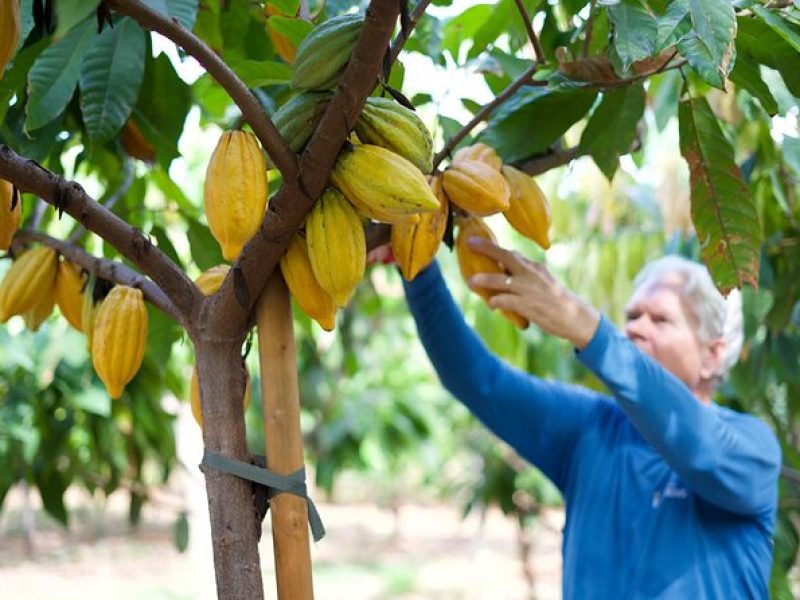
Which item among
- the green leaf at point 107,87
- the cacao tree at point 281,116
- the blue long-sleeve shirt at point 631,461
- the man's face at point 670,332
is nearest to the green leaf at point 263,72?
the cacao tree at point 281,116

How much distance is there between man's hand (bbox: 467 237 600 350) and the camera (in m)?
1.32

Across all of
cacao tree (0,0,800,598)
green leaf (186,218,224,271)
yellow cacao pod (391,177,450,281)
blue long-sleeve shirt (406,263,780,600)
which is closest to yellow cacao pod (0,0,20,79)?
cacao tree (0,0,800,598)

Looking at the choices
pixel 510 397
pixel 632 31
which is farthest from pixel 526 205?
pixel 510 397

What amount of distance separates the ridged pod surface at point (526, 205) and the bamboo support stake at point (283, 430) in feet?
1.08

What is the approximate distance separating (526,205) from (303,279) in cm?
35

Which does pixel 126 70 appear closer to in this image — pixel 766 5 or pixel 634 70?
pixel 634 70

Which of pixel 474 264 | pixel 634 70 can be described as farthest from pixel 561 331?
pixel 634 70

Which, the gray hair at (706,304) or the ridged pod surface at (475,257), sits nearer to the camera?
the ridged pod surface at (475,257)

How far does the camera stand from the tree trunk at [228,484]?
3.04 ft

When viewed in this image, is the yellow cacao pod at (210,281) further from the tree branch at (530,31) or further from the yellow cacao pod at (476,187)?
the tree branch at (530,31)

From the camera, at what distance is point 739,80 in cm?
105

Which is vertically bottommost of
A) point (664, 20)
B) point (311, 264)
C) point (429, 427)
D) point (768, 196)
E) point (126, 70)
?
point (311, 264)

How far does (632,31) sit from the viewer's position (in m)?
0.90

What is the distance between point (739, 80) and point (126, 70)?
694 mm
